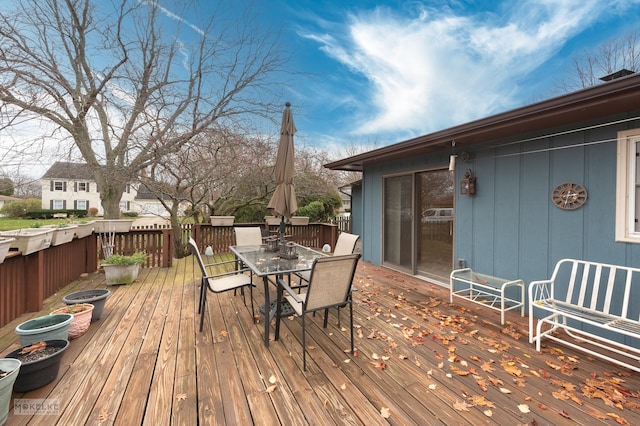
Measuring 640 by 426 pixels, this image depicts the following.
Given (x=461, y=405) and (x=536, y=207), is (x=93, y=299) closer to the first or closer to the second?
(x=461, y=405)

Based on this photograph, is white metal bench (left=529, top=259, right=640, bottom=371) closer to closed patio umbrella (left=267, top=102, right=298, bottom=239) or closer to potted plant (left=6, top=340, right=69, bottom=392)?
closed patio umbrella (left=267, top=102, right=298, bottom=239)

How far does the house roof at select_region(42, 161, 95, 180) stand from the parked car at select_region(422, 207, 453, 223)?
695 centimetres

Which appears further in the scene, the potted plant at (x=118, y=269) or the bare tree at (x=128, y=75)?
the bare tree at (x=128, y=75)

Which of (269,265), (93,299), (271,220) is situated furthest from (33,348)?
(271,220)

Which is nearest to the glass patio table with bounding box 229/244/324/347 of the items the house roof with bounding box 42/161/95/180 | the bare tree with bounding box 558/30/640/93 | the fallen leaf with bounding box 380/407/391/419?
the fallen leaf with bounding box 380/407/391/419

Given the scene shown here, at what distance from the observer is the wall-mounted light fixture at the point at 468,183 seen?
3965 millimetres

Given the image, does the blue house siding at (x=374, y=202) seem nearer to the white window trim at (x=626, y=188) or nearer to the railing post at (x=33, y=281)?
the white window trim at (x=626, y=188)

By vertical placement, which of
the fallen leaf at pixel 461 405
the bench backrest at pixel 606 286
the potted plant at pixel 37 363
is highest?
the bench backrest at pixel 606 286

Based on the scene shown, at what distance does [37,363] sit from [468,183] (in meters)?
4.97

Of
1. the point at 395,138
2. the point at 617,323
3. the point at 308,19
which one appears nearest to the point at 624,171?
the point at 617,323

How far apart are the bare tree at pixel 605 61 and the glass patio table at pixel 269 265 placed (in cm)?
1016

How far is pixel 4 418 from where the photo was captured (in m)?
1.57

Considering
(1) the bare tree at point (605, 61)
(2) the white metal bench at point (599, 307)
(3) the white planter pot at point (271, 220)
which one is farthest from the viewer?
(3) the white planter pot at point (271, 220)

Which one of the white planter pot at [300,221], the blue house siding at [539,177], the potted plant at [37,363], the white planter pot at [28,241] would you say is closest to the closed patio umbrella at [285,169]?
the blue house siding at [539,177]
